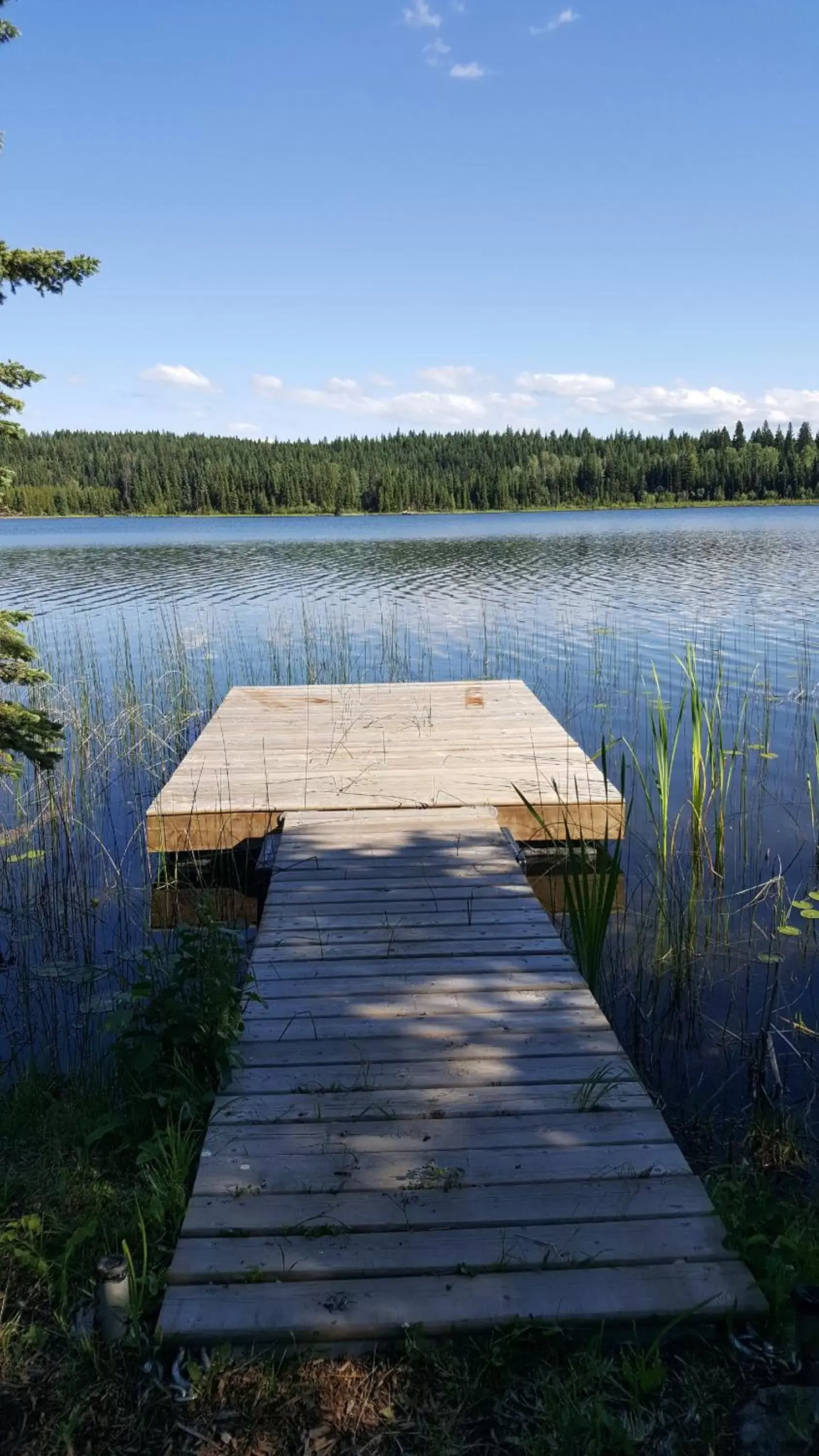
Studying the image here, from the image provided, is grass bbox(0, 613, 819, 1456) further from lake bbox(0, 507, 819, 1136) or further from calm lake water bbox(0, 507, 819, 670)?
calm lake water bbox(0, 507, 819, 670)

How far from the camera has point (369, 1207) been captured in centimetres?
202

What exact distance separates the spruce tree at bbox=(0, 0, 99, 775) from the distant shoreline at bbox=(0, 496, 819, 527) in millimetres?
64552

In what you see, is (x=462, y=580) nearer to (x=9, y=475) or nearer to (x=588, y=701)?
(x=588, y=701)

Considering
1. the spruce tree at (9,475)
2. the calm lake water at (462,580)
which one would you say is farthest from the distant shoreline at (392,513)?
the spruce tree at (9,475)

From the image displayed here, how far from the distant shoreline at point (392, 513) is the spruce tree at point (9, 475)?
212 feet

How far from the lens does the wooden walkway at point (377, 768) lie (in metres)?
5.10

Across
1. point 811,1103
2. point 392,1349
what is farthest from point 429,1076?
point 811,1103

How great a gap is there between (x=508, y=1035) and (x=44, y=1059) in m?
1.87

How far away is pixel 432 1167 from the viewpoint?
2.15 meters

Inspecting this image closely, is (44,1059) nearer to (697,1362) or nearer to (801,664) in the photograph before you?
(697,1362)

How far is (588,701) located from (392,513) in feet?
234

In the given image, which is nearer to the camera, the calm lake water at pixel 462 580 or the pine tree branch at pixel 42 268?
the pine tree branch at pixel 42 268

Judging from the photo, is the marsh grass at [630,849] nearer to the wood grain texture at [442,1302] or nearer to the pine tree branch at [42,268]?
the wood grain texture at [442,1302]

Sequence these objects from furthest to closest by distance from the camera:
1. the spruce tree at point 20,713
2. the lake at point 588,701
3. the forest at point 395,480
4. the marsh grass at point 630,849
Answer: the forest at point 395,480 < the lake at point 588,701 < the spruce tree at point 20,713 < the marsh grass at point 630,849
